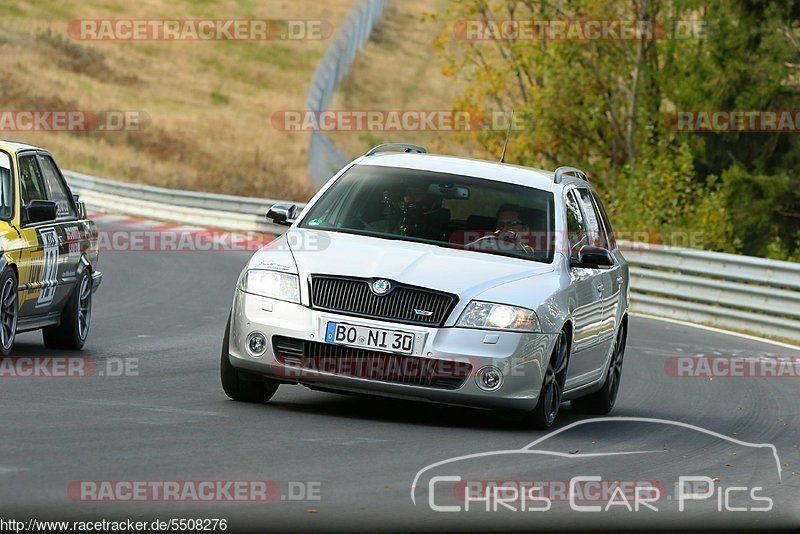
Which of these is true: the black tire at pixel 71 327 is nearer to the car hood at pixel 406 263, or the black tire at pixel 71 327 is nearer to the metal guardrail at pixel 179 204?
the car hood at pixel 406 263

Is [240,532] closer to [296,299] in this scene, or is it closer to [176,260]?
[296,299]

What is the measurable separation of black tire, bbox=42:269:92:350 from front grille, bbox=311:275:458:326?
13.3ft

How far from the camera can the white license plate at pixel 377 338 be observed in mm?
9375

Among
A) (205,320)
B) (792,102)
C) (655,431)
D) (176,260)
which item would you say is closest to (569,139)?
(792,102)

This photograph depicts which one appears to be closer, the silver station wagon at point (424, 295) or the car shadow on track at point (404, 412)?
the silver station wagon at point (424, 295)

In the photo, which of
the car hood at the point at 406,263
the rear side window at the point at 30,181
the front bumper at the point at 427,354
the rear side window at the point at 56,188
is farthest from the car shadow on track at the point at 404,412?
the rear side window at the point at 56,188

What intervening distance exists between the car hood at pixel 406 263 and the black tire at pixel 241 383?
0.71 m

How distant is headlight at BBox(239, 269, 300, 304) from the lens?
9625 millimetres

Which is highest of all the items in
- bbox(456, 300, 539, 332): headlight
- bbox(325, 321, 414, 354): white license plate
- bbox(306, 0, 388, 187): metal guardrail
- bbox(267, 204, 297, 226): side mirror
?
bbox(267, 204, 297, 226): side mirror

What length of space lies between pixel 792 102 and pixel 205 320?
61.0 ft

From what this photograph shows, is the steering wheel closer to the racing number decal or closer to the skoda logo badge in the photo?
the skoda logo badge

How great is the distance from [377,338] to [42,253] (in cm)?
386

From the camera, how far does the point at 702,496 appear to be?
315 inches

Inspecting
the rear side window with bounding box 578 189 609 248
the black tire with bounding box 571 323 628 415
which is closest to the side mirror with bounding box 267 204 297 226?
the rear side window with bounding box 578 189 609 248
